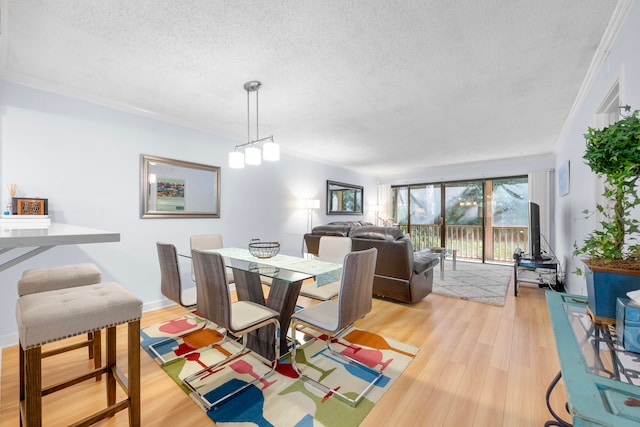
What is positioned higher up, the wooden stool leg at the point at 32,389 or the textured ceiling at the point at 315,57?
the textured ceiling at the point at 315,57

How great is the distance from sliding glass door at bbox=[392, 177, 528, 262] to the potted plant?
5625mm

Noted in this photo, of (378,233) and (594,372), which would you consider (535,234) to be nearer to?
(378,233)

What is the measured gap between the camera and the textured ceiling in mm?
1569

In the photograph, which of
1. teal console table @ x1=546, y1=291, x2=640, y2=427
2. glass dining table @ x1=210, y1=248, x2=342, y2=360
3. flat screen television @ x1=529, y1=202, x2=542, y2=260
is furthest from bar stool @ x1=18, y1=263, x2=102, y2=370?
flat screen television @ x1=529, y1=202, x2=542, y2=260

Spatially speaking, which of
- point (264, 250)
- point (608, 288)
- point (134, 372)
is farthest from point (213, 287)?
point (608, 288)

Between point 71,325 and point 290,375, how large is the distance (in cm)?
131

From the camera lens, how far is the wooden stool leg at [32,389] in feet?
3.36

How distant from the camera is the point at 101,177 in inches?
108

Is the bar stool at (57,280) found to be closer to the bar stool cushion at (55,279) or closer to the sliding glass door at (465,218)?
the bar stool cushion at (55,279)

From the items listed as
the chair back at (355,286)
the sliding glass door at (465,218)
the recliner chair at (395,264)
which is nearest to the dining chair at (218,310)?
the chair back at (355,286)

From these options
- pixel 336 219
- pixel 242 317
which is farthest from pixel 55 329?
pixel 336 219

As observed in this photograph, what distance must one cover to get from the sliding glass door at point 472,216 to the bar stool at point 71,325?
6.28 m

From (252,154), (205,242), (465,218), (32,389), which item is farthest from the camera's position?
(465,218)

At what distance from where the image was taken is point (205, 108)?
3.00m
